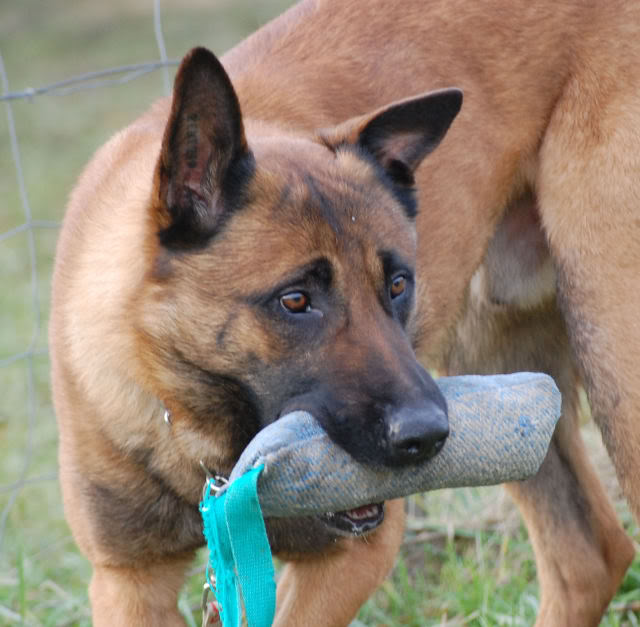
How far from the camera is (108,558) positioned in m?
2.83

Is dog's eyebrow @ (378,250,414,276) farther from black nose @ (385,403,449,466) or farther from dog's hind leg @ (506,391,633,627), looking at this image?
dog's hind leg @ (506,391,633,627)

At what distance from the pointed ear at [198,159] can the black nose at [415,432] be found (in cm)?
63

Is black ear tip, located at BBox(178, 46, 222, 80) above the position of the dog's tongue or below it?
above

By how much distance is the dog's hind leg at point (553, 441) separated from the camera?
3.45 m

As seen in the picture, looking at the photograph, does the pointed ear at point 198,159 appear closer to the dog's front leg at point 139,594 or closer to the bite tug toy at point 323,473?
the bite tug toy at point 323,473

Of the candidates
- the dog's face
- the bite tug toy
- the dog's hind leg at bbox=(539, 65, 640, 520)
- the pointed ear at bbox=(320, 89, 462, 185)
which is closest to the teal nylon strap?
the bite tug toy

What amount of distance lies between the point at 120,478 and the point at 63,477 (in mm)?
223

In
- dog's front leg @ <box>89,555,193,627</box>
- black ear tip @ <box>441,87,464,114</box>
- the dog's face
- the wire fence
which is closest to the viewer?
the dog's face

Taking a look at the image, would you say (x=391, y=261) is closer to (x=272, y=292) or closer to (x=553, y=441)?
(x=272, y=292)

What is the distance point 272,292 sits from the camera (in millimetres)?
2432

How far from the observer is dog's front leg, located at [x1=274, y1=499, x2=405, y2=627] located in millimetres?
2855

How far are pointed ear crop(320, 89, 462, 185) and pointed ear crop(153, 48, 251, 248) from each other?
0.36 meters

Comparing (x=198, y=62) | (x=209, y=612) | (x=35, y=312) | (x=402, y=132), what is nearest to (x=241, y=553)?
(x=209, y=612)

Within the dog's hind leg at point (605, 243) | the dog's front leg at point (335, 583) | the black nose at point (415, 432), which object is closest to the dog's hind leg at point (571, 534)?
the dog's hind leg at point (605, 243)
